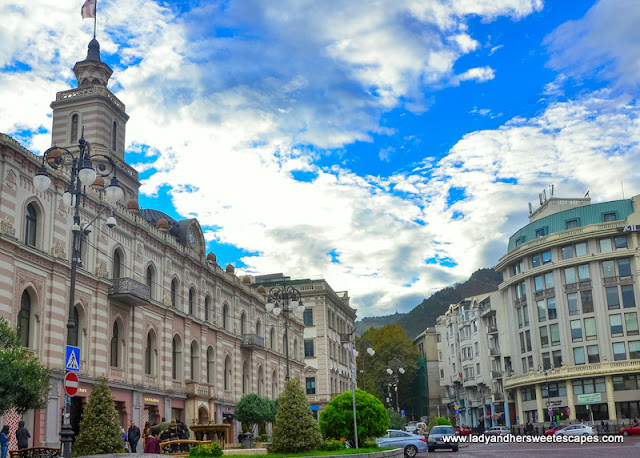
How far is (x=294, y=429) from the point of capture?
2330 centimetres

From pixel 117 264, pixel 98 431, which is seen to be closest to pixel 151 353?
pixel 117 264

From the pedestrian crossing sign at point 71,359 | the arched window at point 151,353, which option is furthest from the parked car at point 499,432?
the pedestrian crossing sign at point 71,359

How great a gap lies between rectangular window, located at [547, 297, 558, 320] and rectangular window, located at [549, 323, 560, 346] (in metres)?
0.84

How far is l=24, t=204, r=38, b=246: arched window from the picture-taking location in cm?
2753

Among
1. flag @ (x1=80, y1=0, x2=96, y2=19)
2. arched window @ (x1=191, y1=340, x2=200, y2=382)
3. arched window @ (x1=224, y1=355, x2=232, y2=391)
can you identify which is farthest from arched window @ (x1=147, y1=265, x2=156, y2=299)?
flag @ (x1=80, y1=0, x2=96, y2=19)

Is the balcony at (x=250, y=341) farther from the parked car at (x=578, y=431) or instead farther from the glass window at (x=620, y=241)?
the glass window at (x=620, y=241)

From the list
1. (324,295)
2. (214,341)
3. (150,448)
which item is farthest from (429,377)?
(150,448)

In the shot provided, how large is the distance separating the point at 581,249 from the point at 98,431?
188ft

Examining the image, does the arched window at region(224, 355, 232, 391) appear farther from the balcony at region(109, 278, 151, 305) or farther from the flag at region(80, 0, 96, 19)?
the flag at region(80, 0, 96, 19)

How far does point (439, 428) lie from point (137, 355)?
57.4 ft

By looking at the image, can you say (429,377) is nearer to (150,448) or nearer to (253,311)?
(253,311)

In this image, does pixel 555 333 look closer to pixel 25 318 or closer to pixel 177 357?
pixel 177 357

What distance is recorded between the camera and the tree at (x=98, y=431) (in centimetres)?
1983

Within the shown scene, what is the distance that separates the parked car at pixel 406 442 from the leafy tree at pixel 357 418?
4.05 meters
